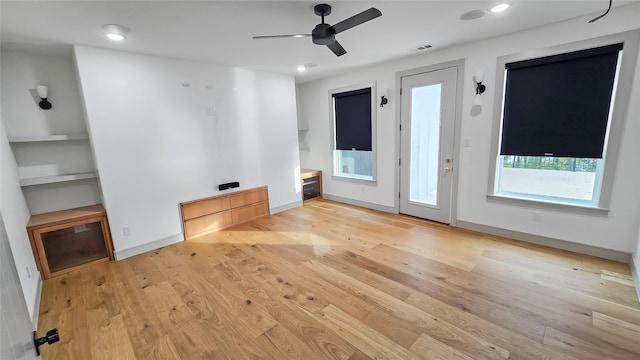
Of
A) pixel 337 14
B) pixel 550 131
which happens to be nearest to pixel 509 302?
pixel 550 131

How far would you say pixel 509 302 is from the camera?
2264 mm

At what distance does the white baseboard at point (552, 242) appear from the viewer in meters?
2.81

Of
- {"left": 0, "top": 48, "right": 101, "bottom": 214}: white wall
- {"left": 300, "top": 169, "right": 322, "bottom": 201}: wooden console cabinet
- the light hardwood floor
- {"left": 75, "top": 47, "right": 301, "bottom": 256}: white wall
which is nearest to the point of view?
the light hardwood floor

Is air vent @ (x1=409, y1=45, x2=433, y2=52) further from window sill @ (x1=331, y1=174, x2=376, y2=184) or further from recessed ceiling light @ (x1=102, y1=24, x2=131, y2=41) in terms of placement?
recessed ceiling light @ (x1=102, y1=24, x2=131, y2=41)

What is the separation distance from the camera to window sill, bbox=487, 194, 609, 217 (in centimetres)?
284

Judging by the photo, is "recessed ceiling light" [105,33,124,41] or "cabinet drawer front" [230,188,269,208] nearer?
"recessed ceiling light" [105,33,124,41]

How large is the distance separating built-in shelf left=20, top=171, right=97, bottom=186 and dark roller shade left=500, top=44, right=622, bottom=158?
5.12m

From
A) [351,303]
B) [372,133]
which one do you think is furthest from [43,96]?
[372,133]

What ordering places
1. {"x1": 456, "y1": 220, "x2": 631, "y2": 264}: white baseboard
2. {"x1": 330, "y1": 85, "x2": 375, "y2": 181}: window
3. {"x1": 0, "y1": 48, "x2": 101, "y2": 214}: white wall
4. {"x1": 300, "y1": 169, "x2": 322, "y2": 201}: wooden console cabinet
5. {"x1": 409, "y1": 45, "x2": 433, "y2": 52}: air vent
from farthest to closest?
1. {"x1": 300, "y1": 169, "x2": 322, "y2": 201}: wooden console cabinet
2. {"x1": 330, "y1": 85, "x2": 375, "y2": 181}: window
3. {"x1": 409, "y1": 45, "x2": 433, "y2": 52}: air vent
4. {"x1": 0, "y1": 48, "x2": 101, "y2": 214}: white wall
5. {"x1": 456, "y1": 220, "x2": 631, "y2": 264}: white baseboard

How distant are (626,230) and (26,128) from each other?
6.58 meters

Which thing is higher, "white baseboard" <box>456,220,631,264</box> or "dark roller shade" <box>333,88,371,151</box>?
"dark roller shade" <box>333,88,371,151</box>

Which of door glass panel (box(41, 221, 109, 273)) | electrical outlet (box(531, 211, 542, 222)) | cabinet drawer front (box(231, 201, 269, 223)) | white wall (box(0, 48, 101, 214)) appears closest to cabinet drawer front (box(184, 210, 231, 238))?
cabinet drawer front (box(231, 201, 269, 223))

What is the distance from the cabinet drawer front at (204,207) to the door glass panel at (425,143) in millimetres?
2992

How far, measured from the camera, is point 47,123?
3.25 metres
